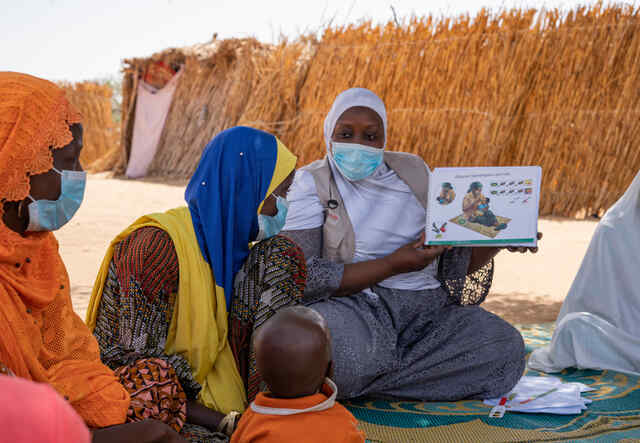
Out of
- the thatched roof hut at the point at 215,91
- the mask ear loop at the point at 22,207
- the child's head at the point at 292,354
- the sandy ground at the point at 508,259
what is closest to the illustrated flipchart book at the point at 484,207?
the child's head at the point at 292,354

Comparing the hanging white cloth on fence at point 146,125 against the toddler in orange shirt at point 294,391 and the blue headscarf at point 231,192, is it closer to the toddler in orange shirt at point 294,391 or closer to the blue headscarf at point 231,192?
the blue headscarf at point 231,192

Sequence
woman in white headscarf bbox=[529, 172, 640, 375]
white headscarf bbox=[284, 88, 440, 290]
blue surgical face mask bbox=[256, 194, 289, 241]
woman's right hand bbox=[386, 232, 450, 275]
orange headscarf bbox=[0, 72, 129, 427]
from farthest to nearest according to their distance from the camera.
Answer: woman in white headscarf bbox=[529, 172, 640, 375] < white headscarf bbox=[284, 88, 440, 290] < woman's right hand bbox=[386, 232, 450, 275] < blue surgical face mask bbox=[256, 194, 289, 241] < orange headscarf bbox=[0, 72, 129, 427]

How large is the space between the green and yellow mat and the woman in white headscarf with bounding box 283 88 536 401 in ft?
0.30

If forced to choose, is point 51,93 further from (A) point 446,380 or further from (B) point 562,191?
(B) point 562,191

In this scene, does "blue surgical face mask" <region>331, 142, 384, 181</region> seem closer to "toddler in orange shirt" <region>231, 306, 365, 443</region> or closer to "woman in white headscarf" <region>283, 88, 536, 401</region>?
"woman in white headscarf" <region>283, 88, 536, 401</region>

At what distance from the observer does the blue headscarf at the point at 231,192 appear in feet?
7.69

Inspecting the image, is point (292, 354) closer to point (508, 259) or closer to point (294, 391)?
point (294, 391)

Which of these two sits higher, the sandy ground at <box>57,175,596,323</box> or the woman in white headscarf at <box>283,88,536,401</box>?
the woman in white headscarf at <box>283,88,536,401</box>

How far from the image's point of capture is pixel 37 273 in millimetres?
1821

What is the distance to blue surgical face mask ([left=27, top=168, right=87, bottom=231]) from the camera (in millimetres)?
1707

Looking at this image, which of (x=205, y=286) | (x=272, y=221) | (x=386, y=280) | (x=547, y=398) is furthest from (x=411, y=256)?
(x=205, y=286)

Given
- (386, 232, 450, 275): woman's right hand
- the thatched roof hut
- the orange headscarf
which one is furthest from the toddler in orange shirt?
the thatched roof hut

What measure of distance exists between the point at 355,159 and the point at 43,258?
5.49ft

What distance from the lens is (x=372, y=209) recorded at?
3.13 m
